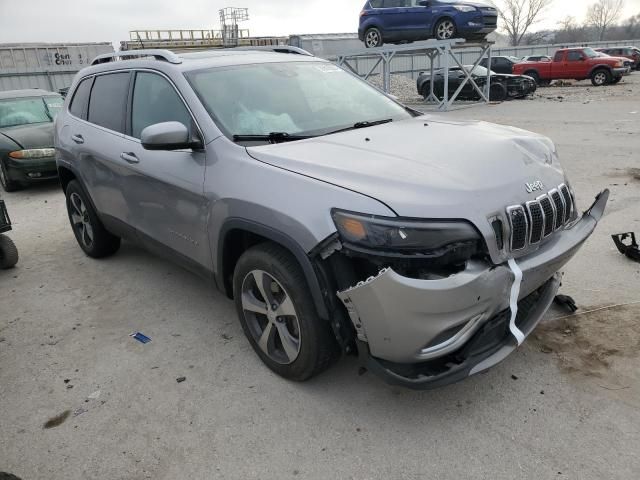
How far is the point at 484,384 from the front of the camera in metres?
2.86

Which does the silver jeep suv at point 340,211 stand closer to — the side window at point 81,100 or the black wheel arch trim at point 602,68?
the side window at point 81,100

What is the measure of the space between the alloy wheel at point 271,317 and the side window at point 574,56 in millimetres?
26795

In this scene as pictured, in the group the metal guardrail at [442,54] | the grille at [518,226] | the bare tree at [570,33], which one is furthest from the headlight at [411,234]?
the bare tree at [570,33]

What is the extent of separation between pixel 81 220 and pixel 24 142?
4.25 meters

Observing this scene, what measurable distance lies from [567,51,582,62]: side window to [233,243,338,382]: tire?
26796mm

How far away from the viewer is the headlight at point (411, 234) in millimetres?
2176

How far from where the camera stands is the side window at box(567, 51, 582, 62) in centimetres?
2464

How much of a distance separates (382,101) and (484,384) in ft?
7.27

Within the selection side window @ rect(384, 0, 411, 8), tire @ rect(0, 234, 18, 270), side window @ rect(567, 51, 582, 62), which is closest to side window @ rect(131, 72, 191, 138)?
tire @ rect(0, 234, 18, 270)

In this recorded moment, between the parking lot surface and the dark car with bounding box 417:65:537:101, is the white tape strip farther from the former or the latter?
the dark car with bounding box 417:65:537:101

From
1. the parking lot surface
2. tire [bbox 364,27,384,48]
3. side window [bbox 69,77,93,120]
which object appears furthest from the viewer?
tire [bbox 364,27,384,48]

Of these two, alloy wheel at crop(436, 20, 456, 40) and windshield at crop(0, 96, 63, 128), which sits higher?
alloy wheel at crop(436, 20, 456, 40)

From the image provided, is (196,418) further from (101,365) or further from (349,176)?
(349,176)

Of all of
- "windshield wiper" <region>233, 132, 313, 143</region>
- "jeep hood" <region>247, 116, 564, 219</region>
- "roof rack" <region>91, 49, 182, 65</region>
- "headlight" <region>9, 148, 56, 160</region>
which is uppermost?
"roof rack" <region>91, 49, 182, 65</region>
